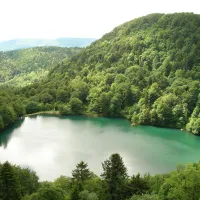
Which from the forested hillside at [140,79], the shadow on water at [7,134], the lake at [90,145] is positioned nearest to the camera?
the lake at [90,145]

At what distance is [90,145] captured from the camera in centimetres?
5869

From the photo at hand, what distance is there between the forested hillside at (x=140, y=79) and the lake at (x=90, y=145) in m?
7.50

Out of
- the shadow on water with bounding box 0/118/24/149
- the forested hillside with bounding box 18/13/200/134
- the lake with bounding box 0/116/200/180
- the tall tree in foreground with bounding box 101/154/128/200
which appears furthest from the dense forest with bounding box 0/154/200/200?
the forested hillside with bounding box 18/13/200/134

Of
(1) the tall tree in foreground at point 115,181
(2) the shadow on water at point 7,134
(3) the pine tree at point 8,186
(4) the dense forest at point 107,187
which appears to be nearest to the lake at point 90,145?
(2) the shadow on water at point 7,134

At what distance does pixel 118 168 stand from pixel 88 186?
372 centimetres

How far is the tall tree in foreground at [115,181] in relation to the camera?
2972 centimetres

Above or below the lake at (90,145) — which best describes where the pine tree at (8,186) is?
above

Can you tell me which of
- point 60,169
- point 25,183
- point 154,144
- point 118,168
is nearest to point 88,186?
point 118,168

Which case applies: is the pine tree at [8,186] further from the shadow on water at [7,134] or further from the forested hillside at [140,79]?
the forested hillside at [140,79]

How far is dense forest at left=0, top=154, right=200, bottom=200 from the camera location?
26.2m

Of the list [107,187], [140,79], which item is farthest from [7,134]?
[140,79]

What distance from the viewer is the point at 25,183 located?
99.4 ft

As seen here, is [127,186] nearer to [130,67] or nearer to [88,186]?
[88,186]

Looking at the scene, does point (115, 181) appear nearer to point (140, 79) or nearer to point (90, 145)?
point (90, 145)
